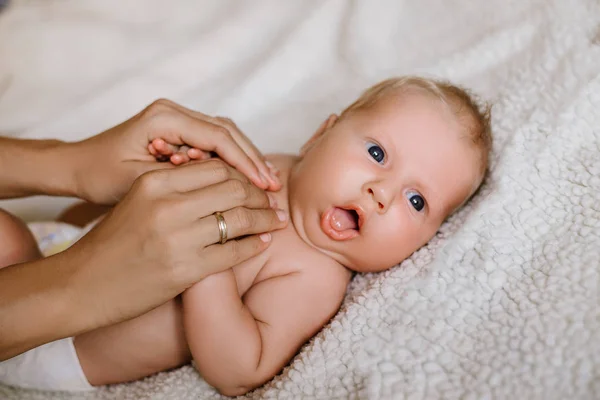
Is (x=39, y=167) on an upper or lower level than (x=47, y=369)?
upper

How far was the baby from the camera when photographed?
1.05 m

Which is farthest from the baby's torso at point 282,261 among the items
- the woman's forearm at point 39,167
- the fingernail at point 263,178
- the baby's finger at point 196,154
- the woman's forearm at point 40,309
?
the woman's forearm at point 39,167

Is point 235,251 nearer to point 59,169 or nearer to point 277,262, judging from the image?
point 277,262

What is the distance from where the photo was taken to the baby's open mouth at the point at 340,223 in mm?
1073

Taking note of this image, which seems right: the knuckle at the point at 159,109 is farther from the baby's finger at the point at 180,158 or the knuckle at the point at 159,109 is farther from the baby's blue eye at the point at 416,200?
the baby's blue eye at the point at 416,200

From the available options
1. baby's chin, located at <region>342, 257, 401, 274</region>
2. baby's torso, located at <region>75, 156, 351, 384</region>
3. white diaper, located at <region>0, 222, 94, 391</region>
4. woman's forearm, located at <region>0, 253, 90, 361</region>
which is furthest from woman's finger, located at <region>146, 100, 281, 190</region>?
white diaper, located at <region>0, 222, 94, 391</region>

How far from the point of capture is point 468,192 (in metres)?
1.16

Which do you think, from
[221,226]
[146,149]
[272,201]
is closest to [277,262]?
[272,201]

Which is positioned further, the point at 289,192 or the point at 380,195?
the point at 289,192

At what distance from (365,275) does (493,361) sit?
385 mm

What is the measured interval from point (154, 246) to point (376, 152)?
0.47 meters

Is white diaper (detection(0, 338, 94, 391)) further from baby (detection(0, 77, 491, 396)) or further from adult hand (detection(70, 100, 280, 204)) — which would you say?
adult hand (detection(70, 100, 280, 204))

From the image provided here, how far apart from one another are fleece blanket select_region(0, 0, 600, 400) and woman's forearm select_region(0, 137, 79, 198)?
0.34 metres

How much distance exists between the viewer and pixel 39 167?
1193 millimetres
